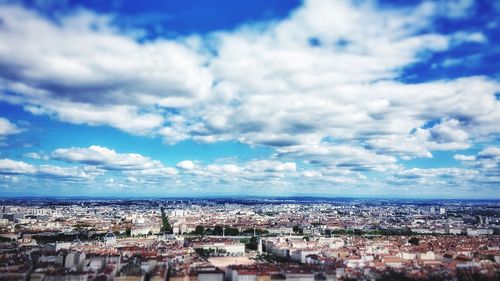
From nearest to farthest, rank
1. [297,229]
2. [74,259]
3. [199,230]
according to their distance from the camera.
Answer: [74,259]
[199,230]
[297,229]

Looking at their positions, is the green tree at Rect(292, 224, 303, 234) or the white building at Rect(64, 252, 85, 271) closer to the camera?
the white building at Rect(64, 252, 85, 271)

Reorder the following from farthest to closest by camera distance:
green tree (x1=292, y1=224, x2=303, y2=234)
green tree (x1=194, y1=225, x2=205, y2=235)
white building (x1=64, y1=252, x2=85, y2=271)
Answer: green tree (x1=292, y1=224, x2=303, y2=234)
green tree (x1=194, y1=225, x2=205, y2=235)
white building (x1=64, y1=252, x2=85, y2=271)

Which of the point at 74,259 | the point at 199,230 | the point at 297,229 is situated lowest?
the point at 74,259

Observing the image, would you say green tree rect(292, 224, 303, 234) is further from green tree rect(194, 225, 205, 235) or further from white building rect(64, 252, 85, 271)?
white building rect(64, 252, 85, 271)

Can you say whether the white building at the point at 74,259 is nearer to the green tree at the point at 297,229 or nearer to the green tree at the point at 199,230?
the green tree at the point at 199,230

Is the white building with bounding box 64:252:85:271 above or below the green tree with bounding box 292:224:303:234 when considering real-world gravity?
below

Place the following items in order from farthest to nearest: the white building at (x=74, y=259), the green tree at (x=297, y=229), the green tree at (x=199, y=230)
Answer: the green tree at (x=297, y=229) < the green tree at (x=199, y=230) < the white building at (x=74, y=259)

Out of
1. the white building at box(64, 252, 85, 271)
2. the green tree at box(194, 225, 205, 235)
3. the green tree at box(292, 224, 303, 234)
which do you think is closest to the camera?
the white building at box(64, 252, 85, 271)

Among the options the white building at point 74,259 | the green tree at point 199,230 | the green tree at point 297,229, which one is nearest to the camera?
the white building at point 74,259

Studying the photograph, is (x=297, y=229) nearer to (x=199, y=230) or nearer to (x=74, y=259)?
(x=199, y=230)

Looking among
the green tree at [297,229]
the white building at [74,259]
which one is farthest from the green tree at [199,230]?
the white building at [74,259]

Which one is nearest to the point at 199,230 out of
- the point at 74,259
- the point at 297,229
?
the point at 297,229

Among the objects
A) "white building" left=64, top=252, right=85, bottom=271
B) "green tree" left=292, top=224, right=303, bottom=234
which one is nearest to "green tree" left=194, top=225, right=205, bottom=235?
"green tree" left=292, top=224, right=303, bottom=234
